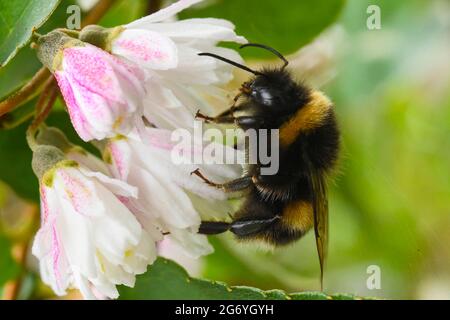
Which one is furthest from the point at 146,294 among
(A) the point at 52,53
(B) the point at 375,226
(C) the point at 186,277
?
(B) the point at 375,226

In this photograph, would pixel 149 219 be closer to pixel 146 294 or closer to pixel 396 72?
pixel 146 294

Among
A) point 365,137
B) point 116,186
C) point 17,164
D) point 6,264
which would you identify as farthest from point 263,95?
point 365,137

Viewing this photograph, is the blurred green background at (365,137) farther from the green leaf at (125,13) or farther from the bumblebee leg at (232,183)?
the bumblebee leg at (232,183)

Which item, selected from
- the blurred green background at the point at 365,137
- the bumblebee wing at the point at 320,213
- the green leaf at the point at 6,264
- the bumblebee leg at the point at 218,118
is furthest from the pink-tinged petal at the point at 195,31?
the green leaf at the point at 6,264

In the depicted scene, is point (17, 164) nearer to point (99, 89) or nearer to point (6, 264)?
point (6, 264)

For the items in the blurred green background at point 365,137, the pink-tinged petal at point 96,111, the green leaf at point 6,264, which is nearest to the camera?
the pink-tinged petal at point 96,111
